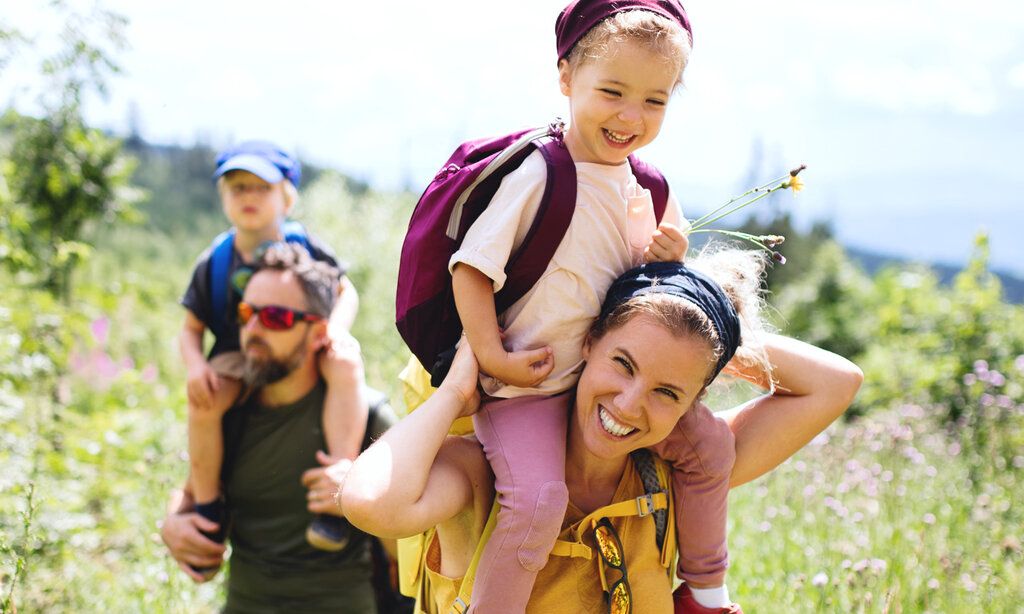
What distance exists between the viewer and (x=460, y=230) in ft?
6.40

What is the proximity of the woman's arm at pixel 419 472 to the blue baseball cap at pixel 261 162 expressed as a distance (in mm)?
2004

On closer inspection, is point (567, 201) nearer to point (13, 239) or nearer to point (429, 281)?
point (429, 281)

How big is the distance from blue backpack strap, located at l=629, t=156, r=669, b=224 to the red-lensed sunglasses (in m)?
1.63

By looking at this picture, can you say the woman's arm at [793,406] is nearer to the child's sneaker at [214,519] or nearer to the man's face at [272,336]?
the man's face at [272,336]

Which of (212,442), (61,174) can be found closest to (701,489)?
(212,442)

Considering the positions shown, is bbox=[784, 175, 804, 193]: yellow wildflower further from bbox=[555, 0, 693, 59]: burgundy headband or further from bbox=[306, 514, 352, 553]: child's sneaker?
bbox=[306, 514, 352, 553]: child's sneaker

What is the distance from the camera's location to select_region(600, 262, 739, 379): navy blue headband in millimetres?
1854

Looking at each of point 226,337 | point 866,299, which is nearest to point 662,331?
point 226,337

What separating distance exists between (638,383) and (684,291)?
0.24 m

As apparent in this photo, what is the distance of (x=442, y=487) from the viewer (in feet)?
6.02

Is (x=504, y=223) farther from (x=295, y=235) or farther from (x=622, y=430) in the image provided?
(x=295, y=235)

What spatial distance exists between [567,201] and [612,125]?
0.22 meters

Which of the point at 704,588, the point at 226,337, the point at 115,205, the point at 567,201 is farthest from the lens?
the point at 115,205

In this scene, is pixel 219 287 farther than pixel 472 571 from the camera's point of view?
Yes
